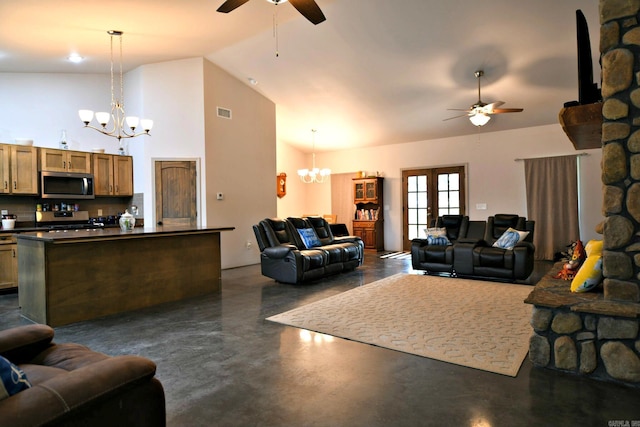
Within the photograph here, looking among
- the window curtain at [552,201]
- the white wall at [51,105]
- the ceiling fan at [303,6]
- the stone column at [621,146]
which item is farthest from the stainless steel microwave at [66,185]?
the window curtain at [552,201]

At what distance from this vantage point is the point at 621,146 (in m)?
2.44

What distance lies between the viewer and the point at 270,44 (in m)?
6.11

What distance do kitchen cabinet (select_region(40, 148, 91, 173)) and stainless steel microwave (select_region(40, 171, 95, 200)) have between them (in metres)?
0.10

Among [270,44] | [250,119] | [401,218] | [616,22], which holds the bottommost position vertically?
[401,218]

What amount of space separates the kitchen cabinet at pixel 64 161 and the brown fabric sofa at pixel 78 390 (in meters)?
5.16

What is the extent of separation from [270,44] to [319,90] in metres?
1.41

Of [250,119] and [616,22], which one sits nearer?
[616,22]

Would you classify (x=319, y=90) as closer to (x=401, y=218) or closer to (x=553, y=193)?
(x=401, y=218)

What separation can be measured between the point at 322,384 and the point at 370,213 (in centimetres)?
762

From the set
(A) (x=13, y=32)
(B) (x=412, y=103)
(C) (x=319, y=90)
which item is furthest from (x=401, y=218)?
(A) (x=13, y=32)

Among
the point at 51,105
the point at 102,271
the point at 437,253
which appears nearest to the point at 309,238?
the point at 437,253

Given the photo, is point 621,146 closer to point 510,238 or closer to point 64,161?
point 510,238

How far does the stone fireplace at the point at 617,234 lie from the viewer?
2387mm

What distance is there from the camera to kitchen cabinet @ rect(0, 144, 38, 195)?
553 centimetres
